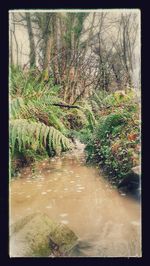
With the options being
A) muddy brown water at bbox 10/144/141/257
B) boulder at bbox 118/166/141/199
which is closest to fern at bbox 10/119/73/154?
muddy brown water at bbox 10/144/141/257

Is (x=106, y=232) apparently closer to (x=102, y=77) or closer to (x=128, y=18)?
(x=102, y=77)

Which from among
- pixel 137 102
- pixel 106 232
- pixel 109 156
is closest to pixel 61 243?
pixel 106 232

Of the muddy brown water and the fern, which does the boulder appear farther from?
the fern

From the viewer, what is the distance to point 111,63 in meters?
4.30

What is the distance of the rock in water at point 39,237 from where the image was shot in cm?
407

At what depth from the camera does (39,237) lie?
409 centimetres

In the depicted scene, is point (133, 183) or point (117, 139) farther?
point (117, 139)

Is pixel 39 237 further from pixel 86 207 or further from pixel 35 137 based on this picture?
pixel 35 137

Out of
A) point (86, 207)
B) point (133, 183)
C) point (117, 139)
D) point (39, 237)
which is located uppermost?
point (117, 139)

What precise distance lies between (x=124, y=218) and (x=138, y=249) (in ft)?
0.81

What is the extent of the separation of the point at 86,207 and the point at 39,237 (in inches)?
16.0

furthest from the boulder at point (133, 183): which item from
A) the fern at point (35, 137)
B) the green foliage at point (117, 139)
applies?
the fern at point (35, 137)

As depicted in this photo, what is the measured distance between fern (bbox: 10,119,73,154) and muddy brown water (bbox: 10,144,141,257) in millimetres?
190

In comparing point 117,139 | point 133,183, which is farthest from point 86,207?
point 117,139
